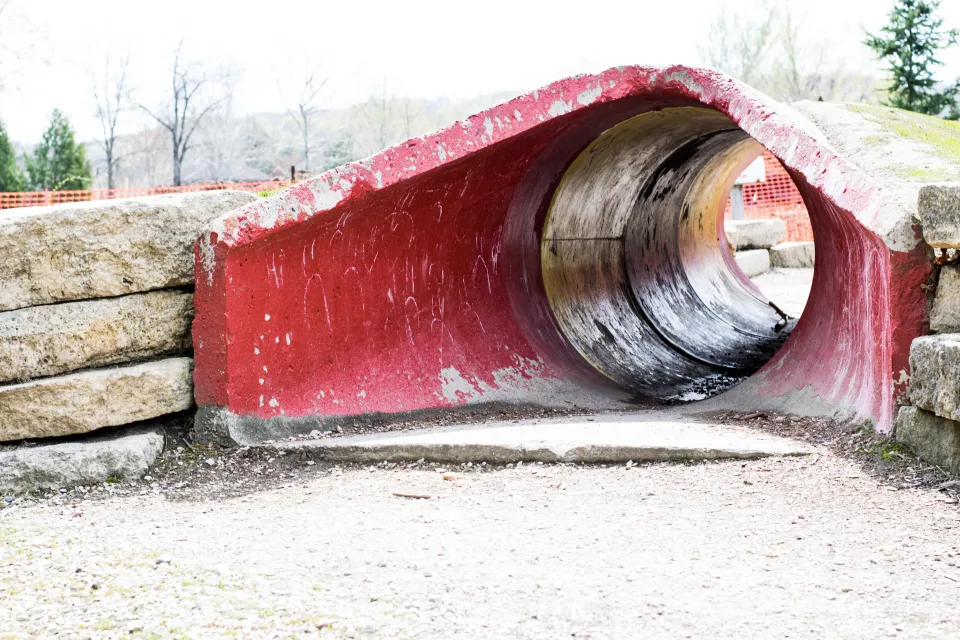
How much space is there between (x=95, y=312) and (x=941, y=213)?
147 inches

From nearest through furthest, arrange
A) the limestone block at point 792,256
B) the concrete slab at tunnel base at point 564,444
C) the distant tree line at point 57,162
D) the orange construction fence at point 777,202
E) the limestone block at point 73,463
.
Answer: the concrete slab at tunnel base at point 564,444
the limestone block at point 73,463
the limestone block at point 792,256
the orange construction fence at point 777,202
the distant tree line at point 57,162

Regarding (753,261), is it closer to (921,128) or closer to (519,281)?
(519,281)

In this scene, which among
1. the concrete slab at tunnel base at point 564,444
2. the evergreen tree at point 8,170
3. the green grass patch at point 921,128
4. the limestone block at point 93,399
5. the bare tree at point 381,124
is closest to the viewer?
the concrete slab at tunnel base at point 564,444

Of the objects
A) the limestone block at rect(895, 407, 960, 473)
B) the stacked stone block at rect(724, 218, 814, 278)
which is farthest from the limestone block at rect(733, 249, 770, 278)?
the limestone block at rect(895, 407, 960, 473)

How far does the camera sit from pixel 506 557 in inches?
Result: 115

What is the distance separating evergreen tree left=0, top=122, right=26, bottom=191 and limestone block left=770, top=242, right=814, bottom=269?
2278 cm

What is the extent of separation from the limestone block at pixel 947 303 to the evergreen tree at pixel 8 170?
29006mm

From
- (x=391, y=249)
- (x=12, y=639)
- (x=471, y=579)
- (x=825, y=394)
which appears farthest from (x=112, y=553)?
(x=825, y=394)

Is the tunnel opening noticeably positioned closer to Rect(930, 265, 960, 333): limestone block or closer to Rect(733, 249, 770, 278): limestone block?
Rect(930, 265, 960, 333): limestone block

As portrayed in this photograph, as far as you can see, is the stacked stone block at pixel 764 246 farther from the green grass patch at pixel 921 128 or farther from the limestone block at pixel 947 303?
the limestone block at pixel 947 303

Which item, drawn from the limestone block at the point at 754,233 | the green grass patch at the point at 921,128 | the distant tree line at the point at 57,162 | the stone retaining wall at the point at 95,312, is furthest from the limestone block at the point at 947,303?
the distant tree line at the point at 57,162

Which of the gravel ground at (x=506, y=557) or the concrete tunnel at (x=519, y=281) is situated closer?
the gravel ground at (x=506, y=557)

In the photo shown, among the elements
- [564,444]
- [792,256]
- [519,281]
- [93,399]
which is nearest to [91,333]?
[93,399]

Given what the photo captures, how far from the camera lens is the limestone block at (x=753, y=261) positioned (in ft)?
47.2
